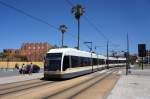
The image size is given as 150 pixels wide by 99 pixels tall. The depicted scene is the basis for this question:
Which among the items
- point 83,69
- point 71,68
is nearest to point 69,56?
point 71,68

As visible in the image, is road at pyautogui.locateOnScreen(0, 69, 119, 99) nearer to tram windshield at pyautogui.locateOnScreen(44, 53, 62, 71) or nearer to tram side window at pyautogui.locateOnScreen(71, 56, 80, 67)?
tram windshield at pyautogui.locateOnScreen(44, 53, 62, 71)

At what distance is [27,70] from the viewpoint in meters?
43.9

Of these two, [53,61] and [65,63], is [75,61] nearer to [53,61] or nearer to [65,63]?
[65,63]

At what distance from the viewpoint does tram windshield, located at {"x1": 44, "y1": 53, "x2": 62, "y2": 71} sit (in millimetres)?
31469

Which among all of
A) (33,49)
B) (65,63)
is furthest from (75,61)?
(33,49)

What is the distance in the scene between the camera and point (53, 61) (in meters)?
31.8

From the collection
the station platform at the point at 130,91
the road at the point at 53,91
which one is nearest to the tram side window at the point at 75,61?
the station platform at the point at 130,91

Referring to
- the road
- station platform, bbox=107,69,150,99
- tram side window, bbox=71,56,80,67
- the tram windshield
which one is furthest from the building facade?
the road

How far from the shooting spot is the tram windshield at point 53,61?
1239 inches

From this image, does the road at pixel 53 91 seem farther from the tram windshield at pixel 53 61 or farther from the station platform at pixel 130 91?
the tram windshield at pixel 53 61

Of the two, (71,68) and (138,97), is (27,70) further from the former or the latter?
(138,97)

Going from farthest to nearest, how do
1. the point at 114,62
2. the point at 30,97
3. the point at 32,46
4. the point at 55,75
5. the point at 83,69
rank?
the point at 32,46 → the point at 114,62 → the point at 83,69 → the point at 55,75 → the point at 30,97

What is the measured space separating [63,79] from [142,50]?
25.3 m

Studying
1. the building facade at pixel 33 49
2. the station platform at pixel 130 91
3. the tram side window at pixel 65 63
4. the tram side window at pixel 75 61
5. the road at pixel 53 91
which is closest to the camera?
the station platform at pixel 130 91
